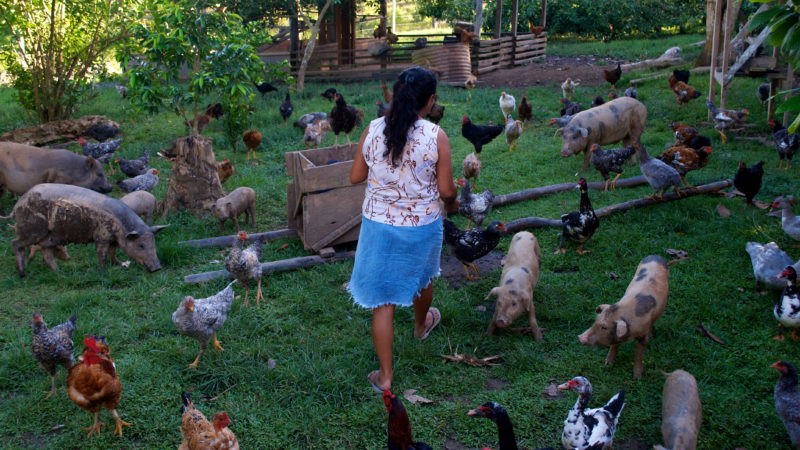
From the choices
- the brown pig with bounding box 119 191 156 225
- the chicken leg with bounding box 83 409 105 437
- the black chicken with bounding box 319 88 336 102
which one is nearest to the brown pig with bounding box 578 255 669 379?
the chicken leg with bounding box 83 409 105 437

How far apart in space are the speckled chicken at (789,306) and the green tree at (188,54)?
25.8 ft

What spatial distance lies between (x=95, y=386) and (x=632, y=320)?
3.98 m

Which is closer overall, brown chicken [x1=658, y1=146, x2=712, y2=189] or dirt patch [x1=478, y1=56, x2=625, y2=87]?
brown chicken [x1=658, y1=146, x2=712, y2=189]

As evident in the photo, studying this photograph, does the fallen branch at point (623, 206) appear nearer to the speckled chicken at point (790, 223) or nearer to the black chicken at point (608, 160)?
the black chicken at point (608, 160)

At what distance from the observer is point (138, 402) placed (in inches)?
175

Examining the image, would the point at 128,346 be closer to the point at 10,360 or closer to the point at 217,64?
the point at 10,360

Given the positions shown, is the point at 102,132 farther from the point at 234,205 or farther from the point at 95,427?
the point at 95,427

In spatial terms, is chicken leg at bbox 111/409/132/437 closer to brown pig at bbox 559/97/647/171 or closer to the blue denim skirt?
the blue denim skirt

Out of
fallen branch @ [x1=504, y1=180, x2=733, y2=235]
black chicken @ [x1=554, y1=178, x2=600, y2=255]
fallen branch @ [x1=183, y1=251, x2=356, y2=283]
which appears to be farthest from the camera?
fallen branch @ [x1=504, y1=180, x2=733, y2=235]

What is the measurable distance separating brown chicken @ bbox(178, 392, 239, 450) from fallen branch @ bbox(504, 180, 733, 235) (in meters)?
4.59

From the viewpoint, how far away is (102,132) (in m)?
12.3

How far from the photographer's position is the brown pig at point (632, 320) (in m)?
4.51

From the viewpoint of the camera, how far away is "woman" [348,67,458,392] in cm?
387

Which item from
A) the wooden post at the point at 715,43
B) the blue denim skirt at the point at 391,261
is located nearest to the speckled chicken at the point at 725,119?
the wooden post at the point at 715,43
